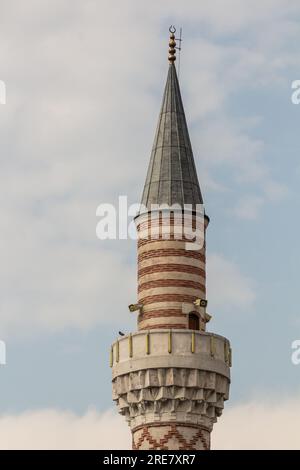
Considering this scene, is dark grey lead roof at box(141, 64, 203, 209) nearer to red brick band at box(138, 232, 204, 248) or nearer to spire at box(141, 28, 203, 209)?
spire at box(141, 28, 203, 209)

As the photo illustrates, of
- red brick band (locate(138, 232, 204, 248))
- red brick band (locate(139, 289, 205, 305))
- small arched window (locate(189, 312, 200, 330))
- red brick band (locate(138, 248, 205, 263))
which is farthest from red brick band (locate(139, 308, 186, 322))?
red brick band (locate(138, 232, 204, 248))

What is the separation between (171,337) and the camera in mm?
64250

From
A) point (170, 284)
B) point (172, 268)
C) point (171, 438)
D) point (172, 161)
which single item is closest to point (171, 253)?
point (172, 268)

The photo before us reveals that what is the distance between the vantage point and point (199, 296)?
6562 centimetres

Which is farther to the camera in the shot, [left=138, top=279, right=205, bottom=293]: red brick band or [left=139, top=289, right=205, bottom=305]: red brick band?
[left=138, top=279, right=205, bottom=293]: red brick band

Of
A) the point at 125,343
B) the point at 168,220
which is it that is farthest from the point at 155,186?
the point at 125,343

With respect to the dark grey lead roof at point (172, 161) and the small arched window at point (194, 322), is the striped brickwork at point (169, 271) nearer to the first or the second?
the small arched window at point (194, 322)

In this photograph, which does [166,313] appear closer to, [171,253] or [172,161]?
[171,253]

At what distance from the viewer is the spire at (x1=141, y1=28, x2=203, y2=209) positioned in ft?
219

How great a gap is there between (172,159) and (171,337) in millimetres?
7109

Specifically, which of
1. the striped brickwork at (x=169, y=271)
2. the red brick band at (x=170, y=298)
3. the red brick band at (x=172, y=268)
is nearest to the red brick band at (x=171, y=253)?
the striped brickwork at (x=169, y=271)

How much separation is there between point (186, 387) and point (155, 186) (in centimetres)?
770

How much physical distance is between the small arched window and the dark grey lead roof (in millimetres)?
4094
